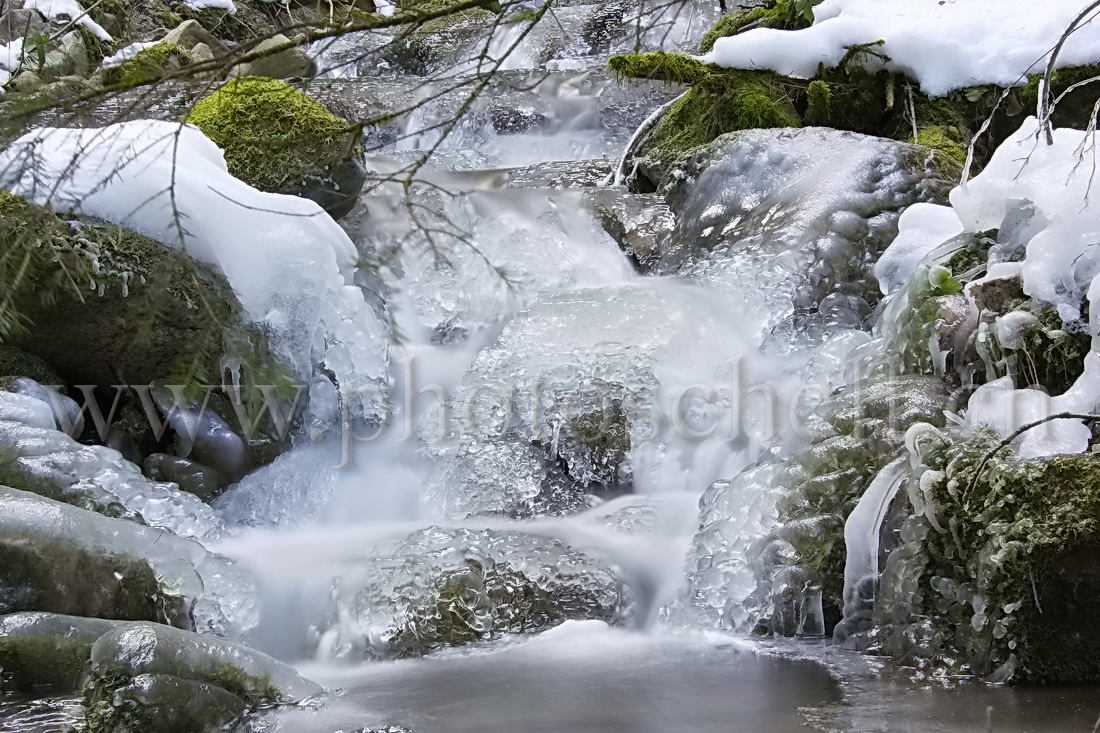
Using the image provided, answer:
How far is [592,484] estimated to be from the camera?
4453mm

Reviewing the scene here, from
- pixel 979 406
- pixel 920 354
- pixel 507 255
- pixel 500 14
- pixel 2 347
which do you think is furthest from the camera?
pixel 507 255

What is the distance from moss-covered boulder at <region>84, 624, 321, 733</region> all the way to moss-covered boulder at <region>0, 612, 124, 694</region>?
0.23m

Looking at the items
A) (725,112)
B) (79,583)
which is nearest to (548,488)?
(79,583)

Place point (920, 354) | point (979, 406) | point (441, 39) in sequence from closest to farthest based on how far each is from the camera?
point (979, 406) < point (920, 354) < point (441, 39)

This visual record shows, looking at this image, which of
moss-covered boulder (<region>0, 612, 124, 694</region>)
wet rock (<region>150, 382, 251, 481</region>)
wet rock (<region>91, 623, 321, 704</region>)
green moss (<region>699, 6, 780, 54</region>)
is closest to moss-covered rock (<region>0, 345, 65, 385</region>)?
wet rock (<region>150, 382, 251, 481</region>)

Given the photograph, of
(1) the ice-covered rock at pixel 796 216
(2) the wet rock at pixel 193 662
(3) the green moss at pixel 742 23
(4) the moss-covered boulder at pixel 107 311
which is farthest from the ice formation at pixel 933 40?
(2) the wet rock at pixel 193 662

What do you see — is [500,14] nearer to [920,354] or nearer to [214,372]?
[920,354]

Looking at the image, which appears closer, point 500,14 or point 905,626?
point 500,14

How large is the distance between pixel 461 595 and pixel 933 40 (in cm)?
478

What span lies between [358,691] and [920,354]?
2.36 metres

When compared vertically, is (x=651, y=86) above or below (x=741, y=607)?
above

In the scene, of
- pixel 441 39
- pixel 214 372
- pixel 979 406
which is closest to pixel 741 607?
pixel 979 406

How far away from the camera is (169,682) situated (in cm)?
239

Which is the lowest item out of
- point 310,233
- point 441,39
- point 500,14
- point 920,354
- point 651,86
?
point 920,354
